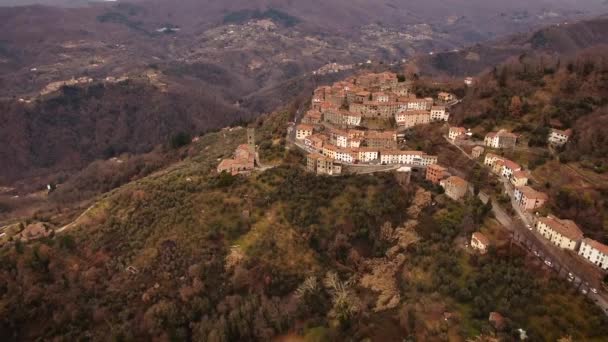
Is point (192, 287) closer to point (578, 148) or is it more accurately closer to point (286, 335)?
point (286, 335)

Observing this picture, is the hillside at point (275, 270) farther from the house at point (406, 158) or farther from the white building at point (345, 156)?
the white building at point (345, 156)

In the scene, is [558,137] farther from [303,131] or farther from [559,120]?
[303,131]

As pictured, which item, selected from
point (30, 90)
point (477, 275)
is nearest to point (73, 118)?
point (30, 90)

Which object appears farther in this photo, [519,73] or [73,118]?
[73,118]

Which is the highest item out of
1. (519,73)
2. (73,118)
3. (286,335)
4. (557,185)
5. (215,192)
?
(519,73)

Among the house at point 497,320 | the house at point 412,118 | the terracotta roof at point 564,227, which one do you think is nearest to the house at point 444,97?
the house at point 412,118

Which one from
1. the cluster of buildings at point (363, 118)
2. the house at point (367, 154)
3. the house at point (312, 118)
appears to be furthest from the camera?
the house at point (312, 118)
